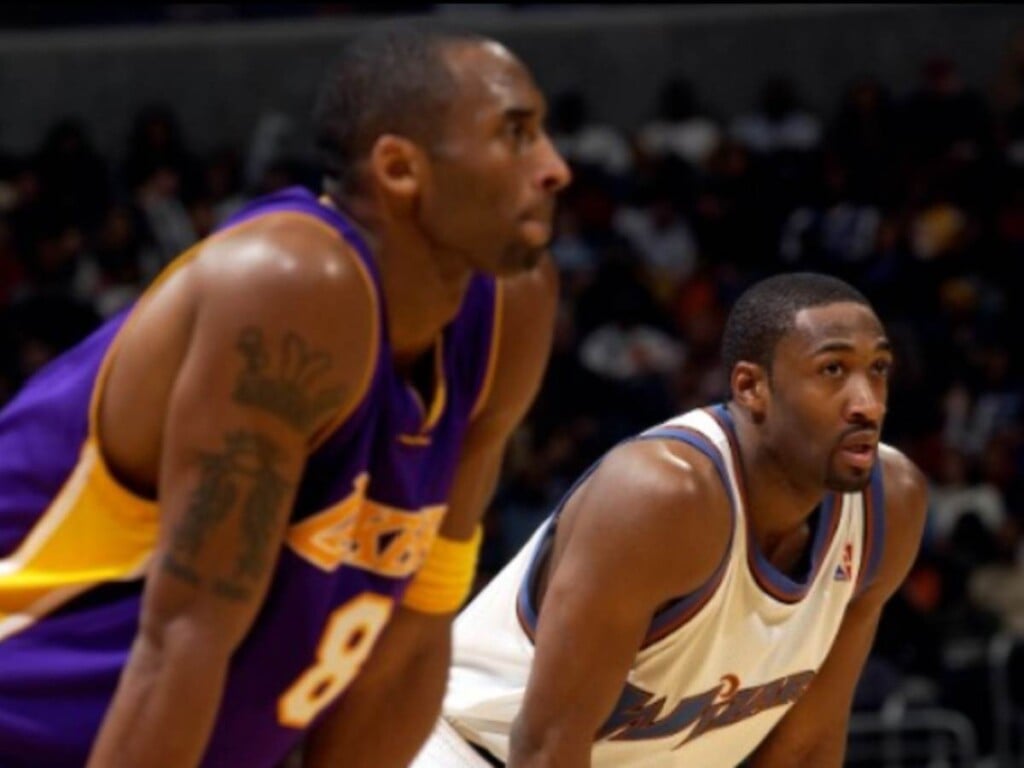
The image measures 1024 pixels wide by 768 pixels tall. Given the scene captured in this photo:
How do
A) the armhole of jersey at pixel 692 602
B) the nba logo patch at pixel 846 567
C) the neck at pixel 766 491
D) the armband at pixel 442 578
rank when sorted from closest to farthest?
the armband at pixel 442 578 < the armhole of jersey at pixel 692 602 < the neck at pixel 766 491 < the nba logo patch at pixel 846 567

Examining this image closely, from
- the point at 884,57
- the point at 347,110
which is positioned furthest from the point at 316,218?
the point at 884,57

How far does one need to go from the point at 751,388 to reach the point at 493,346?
52.7 inches

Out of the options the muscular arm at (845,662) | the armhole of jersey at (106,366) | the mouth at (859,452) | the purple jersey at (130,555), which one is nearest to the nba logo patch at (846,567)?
the muscular arm at (845,662)

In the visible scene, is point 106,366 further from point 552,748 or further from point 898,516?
point 898,516

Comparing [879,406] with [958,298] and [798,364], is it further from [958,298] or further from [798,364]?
[958,298]

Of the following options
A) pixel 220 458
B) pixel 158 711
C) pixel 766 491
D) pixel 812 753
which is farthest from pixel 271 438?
pixel 812 753

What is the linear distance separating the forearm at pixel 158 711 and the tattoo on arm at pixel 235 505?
0.29ft

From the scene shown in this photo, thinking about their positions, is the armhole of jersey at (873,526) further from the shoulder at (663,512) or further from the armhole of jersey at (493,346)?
the armhole of jersey at (493,346)

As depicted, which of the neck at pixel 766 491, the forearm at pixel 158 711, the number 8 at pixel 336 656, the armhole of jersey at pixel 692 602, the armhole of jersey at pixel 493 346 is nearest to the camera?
the forearm at pixel 158 711

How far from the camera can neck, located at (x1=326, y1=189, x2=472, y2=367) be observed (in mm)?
2562

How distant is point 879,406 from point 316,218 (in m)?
Result: 1.70

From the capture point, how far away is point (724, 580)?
12.7 ft

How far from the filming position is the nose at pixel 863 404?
12.8 feet

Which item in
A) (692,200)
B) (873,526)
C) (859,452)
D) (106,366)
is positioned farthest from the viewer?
(692,200)
